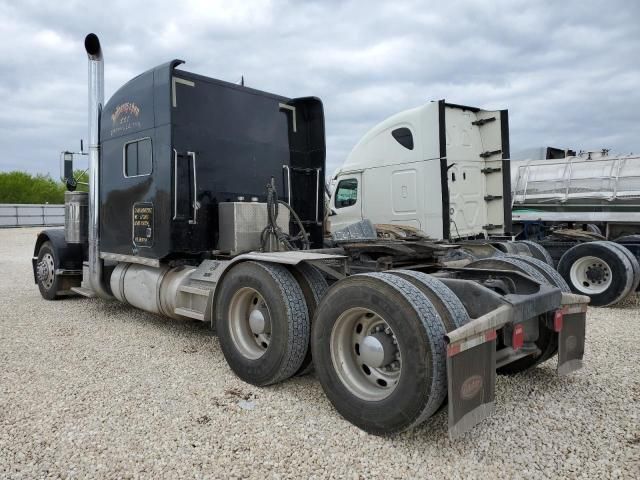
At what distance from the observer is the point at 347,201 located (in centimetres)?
1038

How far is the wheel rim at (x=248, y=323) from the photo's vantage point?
433 centimetres

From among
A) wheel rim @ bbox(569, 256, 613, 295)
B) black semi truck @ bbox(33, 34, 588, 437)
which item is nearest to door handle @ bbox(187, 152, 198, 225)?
black semi truck @ bbox(33, 34, 588, 437)

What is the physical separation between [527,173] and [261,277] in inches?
405

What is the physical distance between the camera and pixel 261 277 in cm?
423

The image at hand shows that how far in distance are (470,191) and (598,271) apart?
105 inches

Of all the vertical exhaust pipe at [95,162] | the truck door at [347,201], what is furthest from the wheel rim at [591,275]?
the vertical exhaust pipe at [95,162]

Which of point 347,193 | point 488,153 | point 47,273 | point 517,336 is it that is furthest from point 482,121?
point 47,273

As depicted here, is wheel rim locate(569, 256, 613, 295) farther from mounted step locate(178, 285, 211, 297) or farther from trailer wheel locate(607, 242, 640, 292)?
mounted step locate(178, 285, 211, 297)

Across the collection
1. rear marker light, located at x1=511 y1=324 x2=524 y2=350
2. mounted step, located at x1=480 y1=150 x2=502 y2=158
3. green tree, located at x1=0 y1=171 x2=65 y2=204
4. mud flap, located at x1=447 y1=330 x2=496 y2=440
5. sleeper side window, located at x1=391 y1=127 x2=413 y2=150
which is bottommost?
mud flap, located at x1=447 y1=330 x2=496 y2=440

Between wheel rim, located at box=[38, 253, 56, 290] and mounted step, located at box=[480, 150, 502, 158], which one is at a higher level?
mounted step, located at box=[480, 150, 502, 158]

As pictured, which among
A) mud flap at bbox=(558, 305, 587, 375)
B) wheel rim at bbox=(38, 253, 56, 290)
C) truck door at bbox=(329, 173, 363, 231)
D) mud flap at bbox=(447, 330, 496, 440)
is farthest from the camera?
truck door at bbox=(329, 173, 363, 231)

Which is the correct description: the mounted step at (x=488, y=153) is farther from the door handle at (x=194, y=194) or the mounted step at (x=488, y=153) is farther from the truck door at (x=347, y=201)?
the door handle at (x=194, y=194)

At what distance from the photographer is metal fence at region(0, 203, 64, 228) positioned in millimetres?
33953

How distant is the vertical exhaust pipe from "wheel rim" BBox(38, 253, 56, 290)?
5.32 feet
